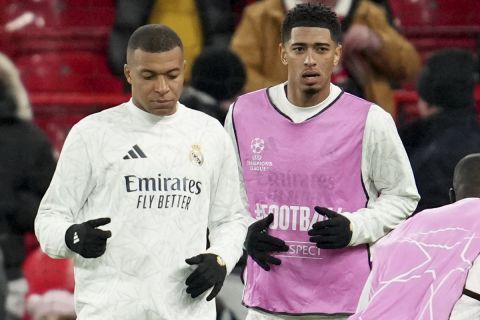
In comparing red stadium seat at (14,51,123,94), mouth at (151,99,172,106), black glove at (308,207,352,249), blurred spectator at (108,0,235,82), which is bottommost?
black glove at (308,207,352,249)

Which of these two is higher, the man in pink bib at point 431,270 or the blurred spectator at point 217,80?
the blurred spectator at point 217,80

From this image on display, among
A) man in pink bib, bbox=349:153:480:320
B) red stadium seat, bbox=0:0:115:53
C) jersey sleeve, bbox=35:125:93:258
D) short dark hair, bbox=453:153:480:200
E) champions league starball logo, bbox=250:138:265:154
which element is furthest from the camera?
red stadium seat, bbox=0:0:115:53

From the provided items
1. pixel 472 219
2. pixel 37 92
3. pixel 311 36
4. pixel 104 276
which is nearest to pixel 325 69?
pixel 311 36

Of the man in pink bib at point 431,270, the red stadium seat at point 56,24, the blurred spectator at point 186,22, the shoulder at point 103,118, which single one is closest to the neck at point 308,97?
the shoulder at point 103,118

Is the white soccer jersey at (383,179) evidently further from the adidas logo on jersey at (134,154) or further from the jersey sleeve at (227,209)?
the adidas logo on jersey at (134,154)

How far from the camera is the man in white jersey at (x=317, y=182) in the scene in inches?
176

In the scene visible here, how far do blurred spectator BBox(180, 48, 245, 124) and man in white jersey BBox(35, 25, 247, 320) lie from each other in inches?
57.7

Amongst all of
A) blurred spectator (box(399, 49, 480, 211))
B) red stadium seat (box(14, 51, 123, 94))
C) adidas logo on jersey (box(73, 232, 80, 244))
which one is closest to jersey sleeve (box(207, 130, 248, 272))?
adidas logo on jersey (box(73, 232, 80, 244))

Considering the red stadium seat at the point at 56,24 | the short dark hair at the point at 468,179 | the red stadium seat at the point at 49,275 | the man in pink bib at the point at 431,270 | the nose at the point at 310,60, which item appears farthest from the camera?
the red stadium seat at the point at 56,24

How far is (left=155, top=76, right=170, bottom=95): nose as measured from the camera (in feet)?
13.4

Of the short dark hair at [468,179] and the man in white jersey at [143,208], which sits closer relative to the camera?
the short dark hair at [468,179]

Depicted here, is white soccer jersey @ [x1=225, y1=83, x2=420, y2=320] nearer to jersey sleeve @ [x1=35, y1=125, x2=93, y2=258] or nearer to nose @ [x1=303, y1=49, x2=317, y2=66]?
nose @ [x1=303, y1=49, x2=317, y2=66]

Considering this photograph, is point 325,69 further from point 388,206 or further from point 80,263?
point 80,263

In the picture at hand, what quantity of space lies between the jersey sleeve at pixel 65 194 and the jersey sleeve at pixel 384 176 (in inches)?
34.5
